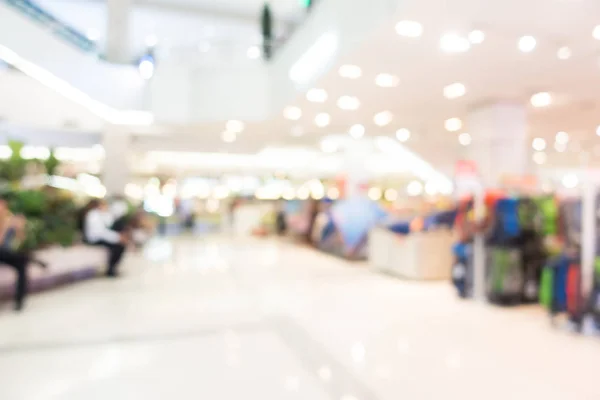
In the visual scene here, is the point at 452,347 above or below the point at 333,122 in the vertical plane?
below

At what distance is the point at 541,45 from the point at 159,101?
818 centimetres

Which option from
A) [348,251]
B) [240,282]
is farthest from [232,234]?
[240,282]

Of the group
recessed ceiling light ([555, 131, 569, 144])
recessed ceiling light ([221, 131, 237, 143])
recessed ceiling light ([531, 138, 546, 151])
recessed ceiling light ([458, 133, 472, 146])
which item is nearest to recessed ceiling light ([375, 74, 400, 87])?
recessed ceiling light ([458, 133, 472, 146])

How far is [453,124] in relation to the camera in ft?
34.5

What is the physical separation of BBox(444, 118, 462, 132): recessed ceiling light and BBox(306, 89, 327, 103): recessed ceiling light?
11.9ft

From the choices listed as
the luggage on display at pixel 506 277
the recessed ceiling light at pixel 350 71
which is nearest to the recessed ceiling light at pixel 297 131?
the recessed ceiling light at pixel 350 71

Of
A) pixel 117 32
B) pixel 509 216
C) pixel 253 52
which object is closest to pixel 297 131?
pixel 253 52

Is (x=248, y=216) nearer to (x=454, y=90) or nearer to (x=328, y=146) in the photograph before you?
(x=328, y=146)

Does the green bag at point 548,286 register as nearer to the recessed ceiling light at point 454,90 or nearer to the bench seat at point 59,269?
the recessed ceiling light at point 454,90

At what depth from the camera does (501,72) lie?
619 cm

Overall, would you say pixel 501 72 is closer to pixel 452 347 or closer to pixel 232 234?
pixel 452 347

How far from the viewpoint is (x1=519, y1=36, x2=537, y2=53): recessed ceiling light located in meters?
4.86

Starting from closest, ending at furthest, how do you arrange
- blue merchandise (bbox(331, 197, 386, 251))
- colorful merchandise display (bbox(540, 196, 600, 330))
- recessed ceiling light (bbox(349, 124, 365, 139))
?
colorful merchandise display (bbox(540, 196, 600, 330)), blue merchandise (bbox(331, 197, 386, 251)), recessed ceiling light (bbox(349, 124, 365, 139))

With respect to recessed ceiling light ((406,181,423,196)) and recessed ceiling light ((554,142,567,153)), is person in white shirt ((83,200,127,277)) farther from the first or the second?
recessed ceiling light ((406,181,423,196))
